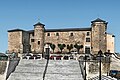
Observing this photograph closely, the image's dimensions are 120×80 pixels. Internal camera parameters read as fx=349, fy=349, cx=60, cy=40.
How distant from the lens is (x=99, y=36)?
67.9 meters

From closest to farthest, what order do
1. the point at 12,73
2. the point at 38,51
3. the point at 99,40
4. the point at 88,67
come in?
the point at 12,73 → the point at 88,67 → the point at 99,40 → the point at 38,51

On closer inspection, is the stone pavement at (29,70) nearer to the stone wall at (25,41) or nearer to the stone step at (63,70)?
the stone step at (63,70)

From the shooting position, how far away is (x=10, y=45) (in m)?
71.6

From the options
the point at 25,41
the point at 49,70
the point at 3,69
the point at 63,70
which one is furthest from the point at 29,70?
the point at 25,41

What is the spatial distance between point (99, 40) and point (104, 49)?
2015mm

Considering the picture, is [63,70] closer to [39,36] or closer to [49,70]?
[49,70]

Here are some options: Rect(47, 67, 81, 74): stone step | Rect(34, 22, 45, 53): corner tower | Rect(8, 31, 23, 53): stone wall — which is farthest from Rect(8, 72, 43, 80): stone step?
Rect(34, 22, 45, 53): corner tower

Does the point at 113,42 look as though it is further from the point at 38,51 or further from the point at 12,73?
the point at 12,73

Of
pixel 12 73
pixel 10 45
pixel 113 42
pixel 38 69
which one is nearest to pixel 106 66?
pixel 38 69

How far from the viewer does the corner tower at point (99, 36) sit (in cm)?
6794

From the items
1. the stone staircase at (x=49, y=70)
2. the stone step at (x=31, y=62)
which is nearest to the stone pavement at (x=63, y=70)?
the stone staircase at (x=49, y=70)

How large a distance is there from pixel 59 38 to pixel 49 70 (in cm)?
2614

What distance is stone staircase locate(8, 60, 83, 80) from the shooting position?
4556 centimetres

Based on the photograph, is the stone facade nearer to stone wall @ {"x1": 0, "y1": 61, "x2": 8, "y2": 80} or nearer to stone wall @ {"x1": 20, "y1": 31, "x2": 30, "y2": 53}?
stone wall @ {"x1": 20, "y1": 31, "x2": 30, "y2": 53}
